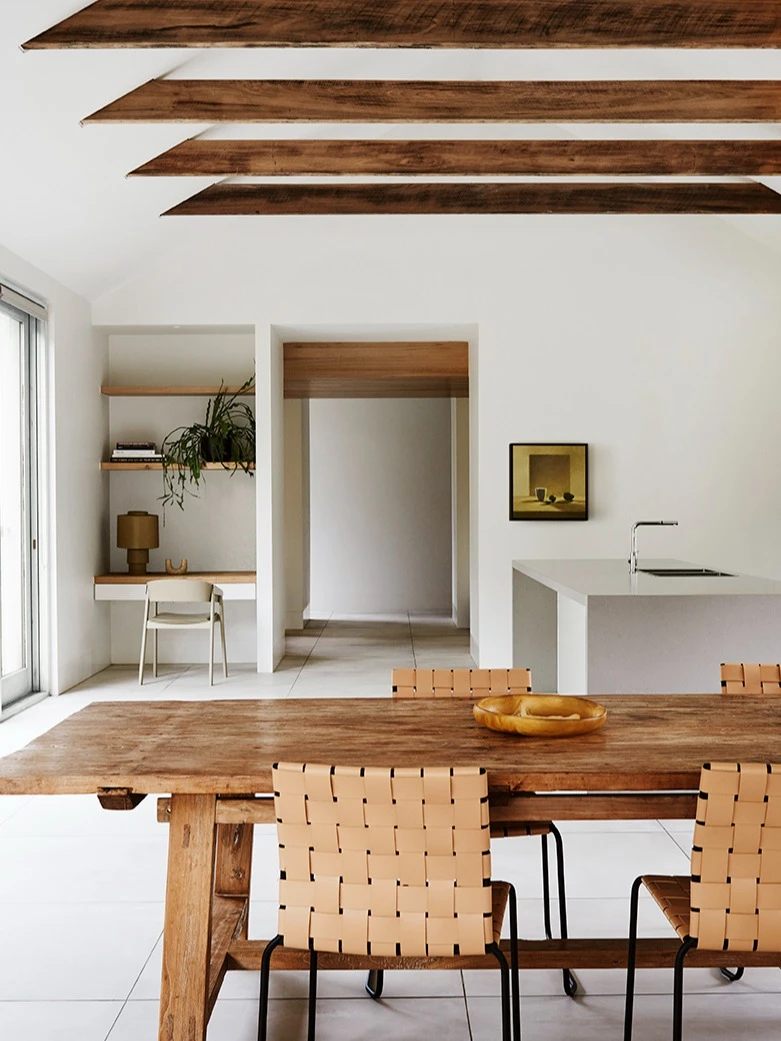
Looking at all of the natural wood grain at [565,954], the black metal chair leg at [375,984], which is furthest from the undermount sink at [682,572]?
the black metal chair leg at [375,984]

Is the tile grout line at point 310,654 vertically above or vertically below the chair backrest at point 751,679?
below

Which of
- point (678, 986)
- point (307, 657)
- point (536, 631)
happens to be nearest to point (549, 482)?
point (536, 631)

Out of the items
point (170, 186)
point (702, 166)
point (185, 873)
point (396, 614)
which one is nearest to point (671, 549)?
point (702, 166)

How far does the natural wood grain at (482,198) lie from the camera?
6793 mm

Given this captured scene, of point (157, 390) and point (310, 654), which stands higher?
point (157, 390)

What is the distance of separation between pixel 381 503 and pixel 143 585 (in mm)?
5821

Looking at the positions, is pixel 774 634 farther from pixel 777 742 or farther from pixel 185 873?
pixel 185 873

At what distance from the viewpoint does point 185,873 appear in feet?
6.62

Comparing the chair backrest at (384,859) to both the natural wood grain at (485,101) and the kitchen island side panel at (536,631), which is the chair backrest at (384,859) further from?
the kitchen island side panel at (536,631)

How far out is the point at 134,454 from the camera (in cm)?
756

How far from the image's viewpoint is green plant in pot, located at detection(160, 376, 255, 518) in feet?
24.8

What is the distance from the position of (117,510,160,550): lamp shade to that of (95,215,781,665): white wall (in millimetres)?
1468

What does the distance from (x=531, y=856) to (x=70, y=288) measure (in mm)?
4984

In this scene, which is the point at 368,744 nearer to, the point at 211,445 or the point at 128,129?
the point at 128,129
